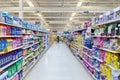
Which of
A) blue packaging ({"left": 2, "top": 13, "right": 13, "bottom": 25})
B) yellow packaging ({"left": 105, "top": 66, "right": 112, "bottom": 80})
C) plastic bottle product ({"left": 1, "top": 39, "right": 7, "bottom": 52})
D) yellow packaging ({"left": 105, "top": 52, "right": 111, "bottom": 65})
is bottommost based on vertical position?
yellow packaging ({"left": 105, "top": 66, "right": 112, "bottom": 80})

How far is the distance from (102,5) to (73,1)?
3.03 meters

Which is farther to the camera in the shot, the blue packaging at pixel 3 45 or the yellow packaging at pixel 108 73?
the yellow packaging at pixel 108 73

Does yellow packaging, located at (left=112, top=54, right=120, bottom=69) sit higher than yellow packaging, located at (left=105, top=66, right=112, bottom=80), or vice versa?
yellow packaging, located at (left=112, top=54, right=120, bottom=69)

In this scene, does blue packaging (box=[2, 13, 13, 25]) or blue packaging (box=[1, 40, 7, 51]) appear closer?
blue packaging (box=[1, 40, 7, 51])

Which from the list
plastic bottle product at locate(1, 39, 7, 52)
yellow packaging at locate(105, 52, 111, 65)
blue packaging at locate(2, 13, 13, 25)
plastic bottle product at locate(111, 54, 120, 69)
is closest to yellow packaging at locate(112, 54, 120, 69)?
plastic bottle product at locate(111, 54, 120, 69)

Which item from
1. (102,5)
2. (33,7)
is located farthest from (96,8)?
(33,7)

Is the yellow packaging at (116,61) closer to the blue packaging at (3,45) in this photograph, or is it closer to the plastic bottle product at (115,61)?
the plastic bottle product at (115,61)

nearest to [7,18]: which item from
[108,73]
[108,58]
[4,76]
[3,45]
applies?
[3,45]

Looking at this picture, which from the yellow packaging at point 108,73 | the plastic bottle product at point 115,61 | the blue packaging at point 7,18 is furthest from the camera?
the yellow packaging at point 108,73

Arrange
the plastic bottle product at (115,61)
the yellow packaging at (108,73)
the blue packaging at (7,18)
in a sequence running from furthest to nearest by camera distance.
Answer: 1. the yellow packaging at (108,73)
2. the blue packaging at (7,18)
3. the plastic bottle product at (115,61)

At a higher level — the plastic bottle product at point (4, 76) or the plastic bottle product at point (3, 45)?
the plastic bottle product at point (3, 45)

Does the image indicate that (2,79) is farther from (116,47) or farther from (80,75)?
(80,75)

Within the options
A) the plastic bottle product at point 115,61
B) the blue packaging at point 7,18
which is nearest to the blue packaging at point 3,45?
the blue packaging at point 7,18

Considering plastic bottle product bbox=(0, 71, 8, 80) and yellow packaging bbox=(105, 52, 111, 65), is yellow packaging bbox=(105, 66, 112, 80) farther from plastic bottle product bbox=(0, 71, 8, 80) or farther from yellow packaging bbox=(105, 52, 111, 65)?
plastic bottle product bbox=(0, 71, 8, 80)
